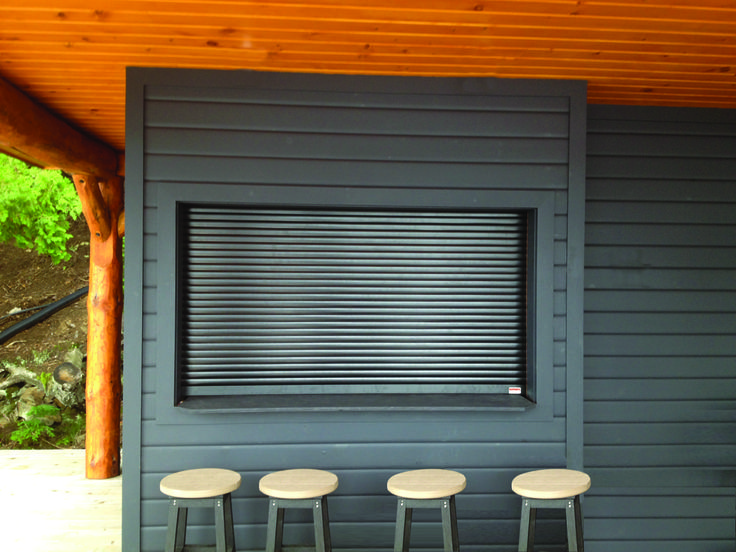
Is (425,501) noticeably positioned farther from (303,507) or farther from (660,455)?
(660,455)

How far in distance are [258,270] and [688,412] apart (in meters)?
2.56

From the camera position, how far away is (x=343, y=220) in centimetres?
304

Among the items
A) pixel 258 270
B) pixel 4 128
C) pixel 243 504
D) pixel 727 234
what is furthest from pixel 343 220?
pixel 727 234

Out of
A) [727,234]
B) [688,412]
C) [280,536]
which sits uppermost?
[727,234]

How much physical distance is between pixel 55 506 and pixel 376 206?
10.4 feet

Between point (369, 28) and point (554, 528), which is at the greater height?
point (369, 28)

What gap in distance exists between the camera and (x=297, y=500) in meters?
2.41

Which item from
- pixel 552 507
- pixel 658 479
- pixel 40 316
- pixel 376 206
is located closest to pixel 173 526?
pixel 552 507

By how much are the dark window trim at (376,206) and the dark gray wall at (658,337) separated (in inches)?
21.7

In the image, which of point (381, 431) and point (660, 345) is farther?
point (660, 345)

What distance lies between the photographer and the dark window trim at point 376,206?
2783 millimetres

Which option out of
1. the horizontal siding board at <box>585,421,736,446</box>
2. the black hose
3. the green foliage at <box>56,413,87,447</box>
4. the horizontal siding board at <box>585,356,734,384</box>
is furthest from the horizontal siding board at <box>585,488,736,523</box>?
the black hose

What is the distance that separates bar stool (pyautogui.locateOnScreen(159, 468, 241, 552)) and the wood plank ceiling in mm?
1884

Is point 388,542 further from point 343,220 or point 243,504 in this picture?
point 343,220
